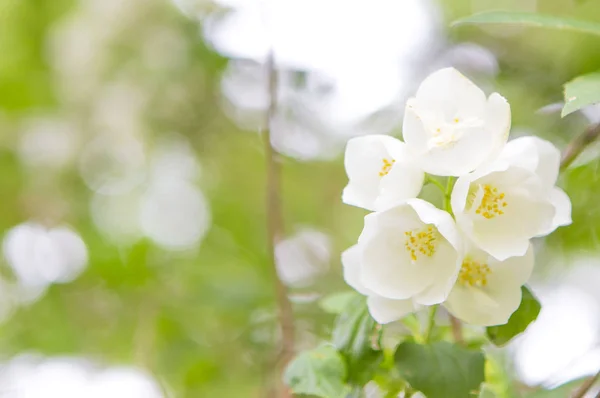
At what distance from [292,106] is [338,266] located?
0.41m

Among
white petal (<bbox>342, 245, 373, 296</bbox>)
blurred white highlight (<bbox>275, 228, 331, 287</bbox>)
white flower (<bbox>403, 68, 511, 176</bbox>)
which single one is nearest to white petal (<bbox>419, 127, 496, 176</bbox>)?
white flower (<bbox>403, 68, 511, 176</bbox>)

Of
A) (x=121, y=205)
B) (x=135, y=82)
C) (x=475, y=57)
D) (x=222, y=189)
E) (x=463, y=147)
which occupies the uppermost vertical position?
(x=463, y=147)

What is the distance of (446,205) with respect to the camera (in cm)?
58

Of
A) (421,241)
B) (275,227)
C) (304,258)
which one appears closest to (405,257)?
(421,241)

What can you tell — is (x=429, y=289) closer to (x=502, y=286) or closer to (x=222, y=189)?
(x=502, y=286)

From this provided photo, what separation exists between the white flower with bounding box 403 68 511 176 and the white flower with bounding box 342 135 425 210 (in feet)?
0.05

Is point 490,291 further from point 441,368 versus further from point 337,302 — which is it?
point 337,302

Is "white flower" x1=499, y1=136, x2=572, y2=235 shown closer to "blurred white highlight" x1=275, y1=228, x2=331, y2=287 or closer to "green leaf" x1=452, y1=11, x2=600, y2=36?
"green leaf" x1=452, y1=11, x2=600, y2=36

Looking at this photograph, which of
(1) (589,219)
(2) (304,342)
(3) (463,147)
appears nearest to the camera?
(3) (463,147)

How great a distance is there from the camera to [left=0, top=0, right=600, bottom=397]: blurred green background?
1261mm

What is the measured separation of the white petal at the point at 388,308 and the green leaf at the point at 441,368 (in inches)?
1.6

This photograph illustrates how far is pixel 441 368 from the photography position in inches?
23.0

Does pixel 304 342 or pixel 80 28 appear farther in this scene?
pixel 80 28

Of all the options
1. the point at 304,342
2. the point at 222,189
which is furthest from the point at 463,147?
the point at 222,189
